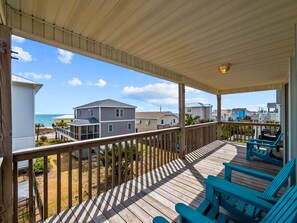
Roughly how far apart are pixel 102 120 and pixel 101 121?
0.48 ft

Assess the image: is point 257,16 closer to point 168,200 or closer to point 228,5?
point 228,5

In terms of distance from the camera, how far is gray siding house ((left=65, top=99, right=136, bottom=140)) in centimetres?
1433

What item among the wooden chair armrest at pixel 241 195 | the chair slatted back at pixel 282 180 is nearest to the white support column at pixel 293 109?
the chair slatted back at pixel 282 180

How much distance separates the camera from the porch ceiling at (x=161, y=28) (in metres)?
1.58

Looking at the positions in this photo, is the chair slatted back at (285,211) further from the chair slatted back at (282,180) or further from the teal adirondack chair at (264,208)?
the chair slatted back at (282,180)

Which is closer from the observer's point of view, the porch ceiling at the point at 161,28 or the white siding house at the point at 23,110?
the porch ceiling at the point at 161,28

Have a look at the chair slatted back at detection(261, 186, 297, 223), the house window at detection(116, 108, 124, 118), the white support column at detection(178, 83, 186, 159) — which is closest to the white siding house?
the chair slatted back at detection(261, 186, 297, 223)

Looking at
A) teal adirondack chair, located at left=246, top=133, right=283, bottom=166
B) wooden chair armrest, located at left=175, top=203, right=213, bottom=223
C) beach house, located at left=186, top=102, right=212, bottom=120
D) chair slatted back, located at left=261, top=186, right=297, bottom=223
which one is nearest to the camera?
chair slatted back, located at left=261, top=186, right=297, bottom=223

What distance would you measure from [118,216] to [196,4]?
267 centimetres

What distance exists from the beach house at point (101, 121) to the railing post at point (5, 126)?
1317 centimetres

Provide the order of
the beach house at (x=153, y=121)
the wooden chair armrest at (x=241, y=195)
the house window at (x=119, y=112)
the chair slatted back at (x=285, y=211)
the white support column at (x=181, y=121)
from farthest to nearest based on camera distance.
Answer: the beach house at (x=153, y=121), the house window at (x=119, y=112), the white support column at (x=181, y=121), the wooden chair armrest at (x=241, y=195), the chair slatted back at (x=285, y=211)

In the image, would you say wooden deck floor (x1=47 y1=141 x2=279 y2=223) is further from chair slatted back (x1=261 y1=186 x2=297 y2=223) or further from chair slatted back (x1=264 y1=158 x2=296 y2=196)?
chair slatted back (x1=261 y1=186 x2=297 y2=223)

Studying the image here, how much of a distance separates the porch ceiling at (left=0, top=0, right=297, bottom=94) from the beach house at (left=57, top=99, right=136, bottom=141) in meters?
12.5

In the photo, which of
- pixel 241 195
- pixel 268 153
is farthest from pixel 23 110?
pixel 268 153
